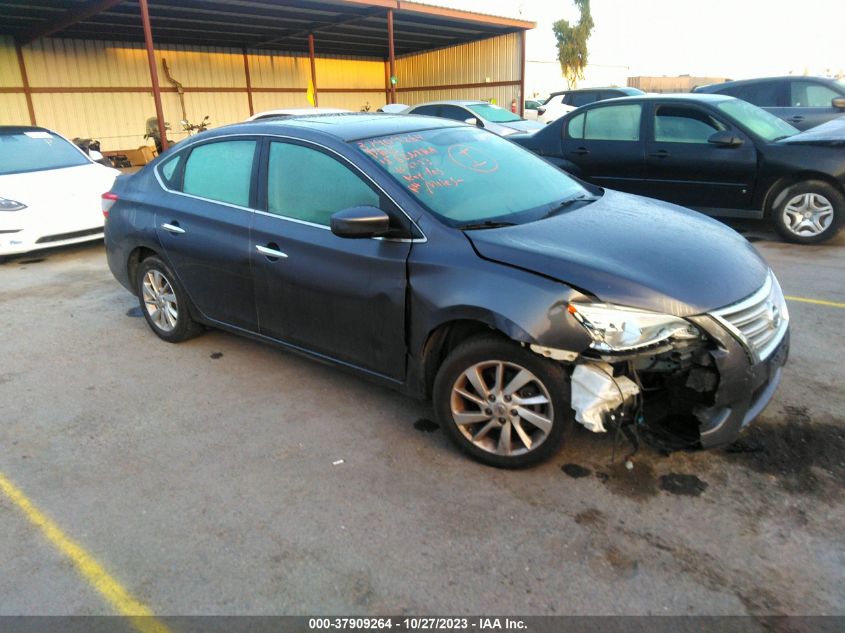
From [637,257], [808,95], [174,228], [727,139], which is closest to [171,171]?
[174,228]

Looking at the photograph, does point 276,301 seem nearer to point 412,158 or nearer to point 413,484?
point 412,158

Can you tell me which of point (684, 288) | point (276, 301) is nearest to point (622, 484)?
point (684, 288)

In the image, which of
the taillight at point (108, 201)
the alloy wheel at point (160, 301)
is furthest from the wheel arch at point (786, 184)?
the taillight at point (108, 201)

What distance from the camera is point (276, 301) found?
3.91 m

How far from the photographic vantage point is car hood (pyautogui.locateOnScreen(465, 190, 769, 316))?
2.79 metres

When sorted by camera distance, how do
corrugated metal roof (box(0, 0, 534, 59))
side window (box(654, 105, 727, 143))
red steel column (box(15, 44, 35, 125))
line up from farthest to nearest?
red steel column (box(15, 44, 35, 125)), corrugated metal roof (box(0, 0, 534, 59)), side window (box(654, 105, 727, 143))

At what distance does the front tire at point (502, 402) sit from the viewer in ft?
9.55

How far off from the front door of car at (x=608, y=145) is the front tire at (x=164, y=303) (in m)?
5.57

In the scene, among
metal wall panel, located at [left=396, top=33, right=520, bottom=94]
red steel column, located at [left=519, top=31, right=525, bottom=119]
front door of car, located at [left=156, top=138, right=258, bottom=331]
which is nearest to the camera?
front door of car, located at [left=156, top=138, right=258, bottom=331]

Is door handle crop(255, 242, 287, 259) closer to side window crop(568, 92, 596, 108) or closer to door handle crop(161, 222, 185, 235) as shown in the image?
door handle crop(161, 222, 185, 235)

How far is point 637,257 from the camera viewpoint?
299cm

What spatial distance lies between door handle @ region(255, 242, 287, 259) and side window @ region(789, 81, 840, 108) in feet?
35.3

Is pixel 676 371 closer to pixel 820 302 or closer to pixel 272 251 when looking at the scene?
pixel 272 251

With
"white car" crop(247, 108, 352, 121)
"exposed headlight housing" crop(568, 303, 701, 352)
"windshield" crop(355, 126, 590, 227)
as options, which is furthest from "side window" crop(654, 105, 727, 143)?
"exposed headlight housing" crop(568, 303, 701, 352)
